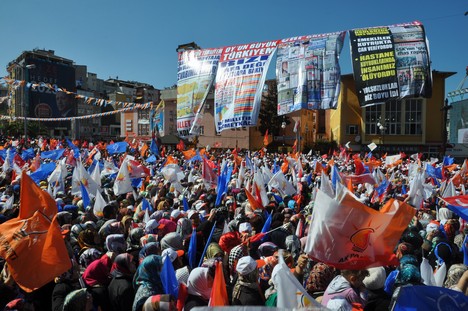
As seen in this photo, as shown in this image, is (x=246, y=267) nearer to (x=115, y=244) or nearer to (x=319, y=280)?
(x=319, y=280)

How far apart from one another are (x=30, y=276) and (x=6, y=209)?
4.48 metres

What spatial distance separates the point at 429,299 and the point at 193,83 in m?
15.4

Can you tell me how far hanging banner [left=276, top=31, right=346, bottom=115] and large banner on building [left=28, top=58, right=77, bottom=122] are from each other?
250ft

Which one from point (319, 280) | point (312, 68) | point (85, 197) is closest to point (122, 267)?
point (319, 280)

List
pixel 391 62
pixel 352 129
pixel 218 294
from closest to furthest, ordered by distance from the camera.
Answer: pixel 218 294 → pixel 391 62 → pixel 352 129

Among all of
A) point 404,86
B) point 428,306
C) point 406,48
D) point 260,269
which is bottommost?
Answer: point 260,269

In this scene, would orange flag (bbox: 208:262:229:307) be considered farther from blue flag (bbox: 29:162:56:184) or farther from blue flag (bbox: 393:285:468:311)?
blue flag (bbox: 29:162:56:184)

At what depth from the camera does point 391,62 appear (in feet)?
46.1

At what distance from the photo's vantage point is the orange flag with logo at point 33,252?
12.1 ft

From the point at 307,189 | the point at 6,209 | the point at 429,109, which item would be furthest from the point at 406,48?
the point at 429,109

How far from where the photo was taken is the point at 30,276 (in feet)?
12.1

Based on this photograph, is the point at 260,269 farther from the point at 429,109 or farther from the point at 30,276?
the point at 429,109

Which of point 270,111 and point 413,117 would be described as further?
point 270,111

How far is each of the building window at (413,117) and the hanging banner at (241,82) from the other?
3438 centimetres
